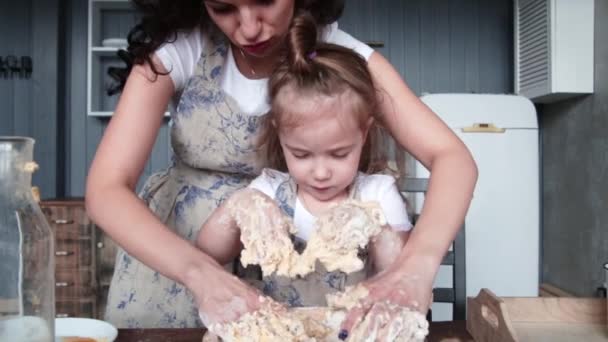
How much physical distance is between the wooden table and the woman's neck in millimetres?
563

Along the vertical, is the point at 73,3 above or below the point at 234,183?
above

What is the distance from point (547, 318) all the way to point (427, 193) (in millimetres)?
328

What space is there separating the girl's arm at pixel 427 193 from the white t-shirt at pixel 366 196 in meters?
0.11

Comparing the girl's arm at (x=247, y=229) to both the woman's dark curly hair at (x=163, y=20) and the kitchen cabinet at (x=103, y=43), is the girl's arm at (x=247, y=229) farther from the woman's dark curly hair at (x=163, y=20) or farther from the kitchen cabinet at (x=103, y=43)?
the kitchen cabinet at (x=103, y=43)

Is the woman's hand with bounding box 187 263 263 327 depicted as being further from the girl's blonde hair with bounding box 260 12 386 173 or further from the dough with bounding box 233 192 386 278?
the girl's blonde hair with bounding box 260 12 386 173

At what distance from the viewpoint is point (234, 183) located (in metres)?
1.29

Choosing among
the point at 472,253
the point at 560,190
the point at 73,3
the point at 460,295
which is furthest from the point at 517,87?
the point at 73,3

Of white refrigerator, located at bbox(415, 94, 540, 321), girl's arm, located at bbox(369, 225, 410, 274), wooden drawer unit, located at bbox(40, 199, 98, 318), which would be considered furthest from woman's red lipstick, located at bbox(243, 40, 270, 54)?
wooden drawer unit, located at bbox(40, 199, 98, 318)

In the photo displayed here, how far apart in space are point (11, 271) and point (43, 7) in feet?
10.8

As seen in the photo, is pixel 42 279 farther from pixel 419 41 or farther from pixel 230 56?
pixel 419 41

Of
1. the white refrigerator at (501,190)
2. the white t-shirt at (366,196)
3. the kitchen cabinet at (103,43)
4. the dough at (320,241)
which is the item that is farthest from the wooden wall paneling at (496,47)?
the dough at (320,241)

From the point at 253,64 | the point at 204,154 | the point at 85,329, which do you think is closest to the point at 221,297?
the point at 85,329

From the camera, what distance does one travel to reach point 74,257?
2918 millimetres

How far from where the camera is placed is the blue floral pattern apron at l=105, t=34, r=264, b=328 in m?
1.22
